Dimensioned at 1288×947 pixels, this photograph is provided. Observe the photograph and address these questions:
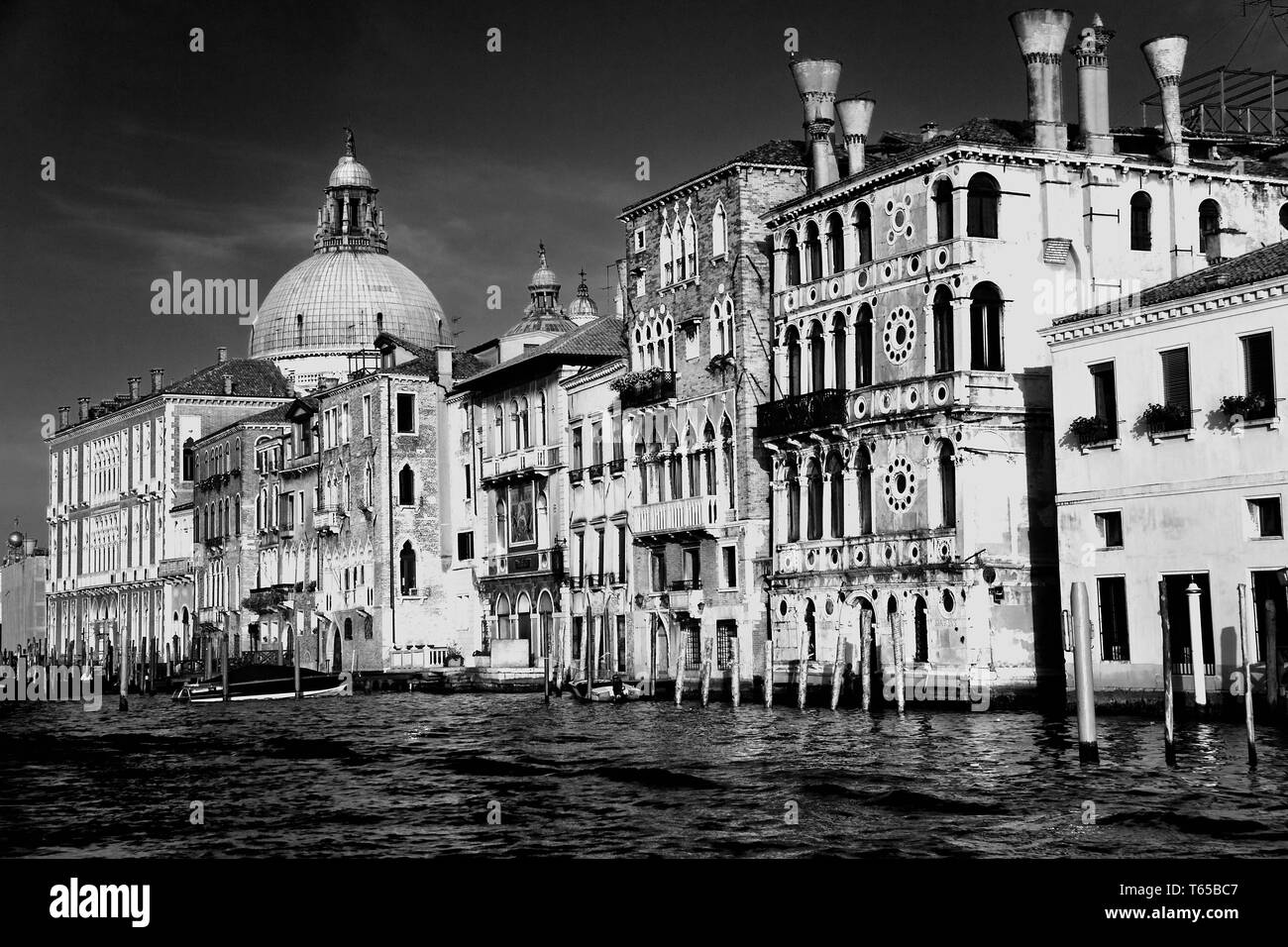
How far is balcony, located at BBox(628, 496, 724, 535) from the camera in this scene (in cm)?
4547

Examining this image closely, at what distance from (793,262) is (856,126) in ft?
10.6

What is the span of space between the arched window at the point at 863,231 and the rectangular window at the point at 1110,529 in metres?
8.95

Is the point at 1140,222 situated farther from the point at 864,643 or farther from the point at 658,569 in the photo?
the point at 658,569

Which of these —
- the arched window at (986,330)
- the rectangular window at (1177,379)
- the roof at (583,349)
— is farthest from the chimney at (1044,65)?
the roof at (583,349)

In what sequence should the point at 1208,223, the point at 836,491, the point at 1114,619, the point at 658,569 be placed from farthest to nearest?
1. the point at 658,569
2. the point at 836,491
3. the point at 1208,223
4. the point at 1114,619

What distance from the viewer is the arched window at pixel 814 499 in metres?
41.3

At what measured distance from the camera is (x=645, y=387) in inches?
1925

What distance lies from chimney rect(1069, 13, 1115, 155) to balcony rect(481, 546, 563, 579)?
873 inches

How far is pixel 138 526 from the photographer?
306 feet

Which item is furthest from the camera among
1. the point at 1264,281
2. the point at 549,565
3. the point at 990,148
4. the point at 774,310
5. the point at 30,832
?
the point at 549,565

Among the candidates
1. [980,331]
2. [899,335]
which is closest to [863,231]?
[899,335]
